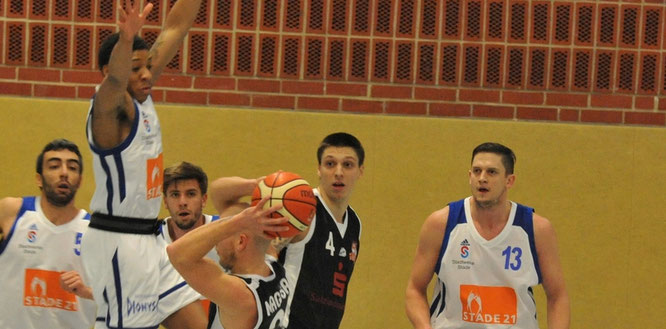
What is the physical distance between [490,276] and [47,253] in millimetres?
2659

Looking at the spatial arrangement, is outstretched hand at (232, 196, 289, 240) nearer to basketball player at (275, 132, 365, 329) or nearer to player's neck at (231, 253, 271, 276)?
→ player's neck at (231, 253, 271, 276)

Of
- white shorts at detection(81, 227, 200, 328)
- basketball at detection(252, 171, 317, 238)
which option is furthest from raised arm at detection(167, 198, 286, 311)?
white shorts at detection(81, 227, 200, 328)

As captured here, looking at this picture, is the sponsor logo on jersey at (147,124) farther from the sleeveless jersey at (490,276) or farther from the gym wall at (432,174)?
the gym wall at (432,174)

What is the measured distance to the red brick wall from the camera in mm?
7922

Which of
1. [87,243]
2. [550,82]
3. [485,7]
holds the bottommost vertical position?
[87,243]

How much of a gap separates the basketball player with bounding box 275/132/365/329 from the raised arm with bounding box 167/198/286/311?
0.85 metres

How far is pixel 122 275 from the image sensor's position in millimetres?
4848

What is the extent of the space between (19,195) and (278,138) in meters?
2.03

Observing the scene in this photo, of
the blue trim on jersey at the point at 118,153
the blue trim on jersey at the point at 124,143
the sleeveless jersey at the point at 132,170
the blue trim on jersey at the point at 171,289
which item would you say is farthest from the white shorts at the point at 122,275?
the blue trim on jersey at the point at 171,289

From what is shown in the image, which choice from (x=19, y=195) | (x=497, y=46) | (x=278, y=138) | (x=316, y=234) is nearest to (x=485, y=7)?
(x=497, y=46)

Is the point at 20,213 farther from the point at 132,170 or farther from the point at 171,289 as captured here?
the point at 132,170

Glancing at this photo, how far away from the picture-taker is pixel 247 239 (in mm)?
4387

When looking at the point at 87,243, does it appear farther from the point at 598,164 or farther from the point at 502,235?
the point at 598,164

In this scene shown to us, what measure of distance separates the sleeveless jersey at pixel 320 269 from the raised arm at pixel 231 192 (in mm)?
359
